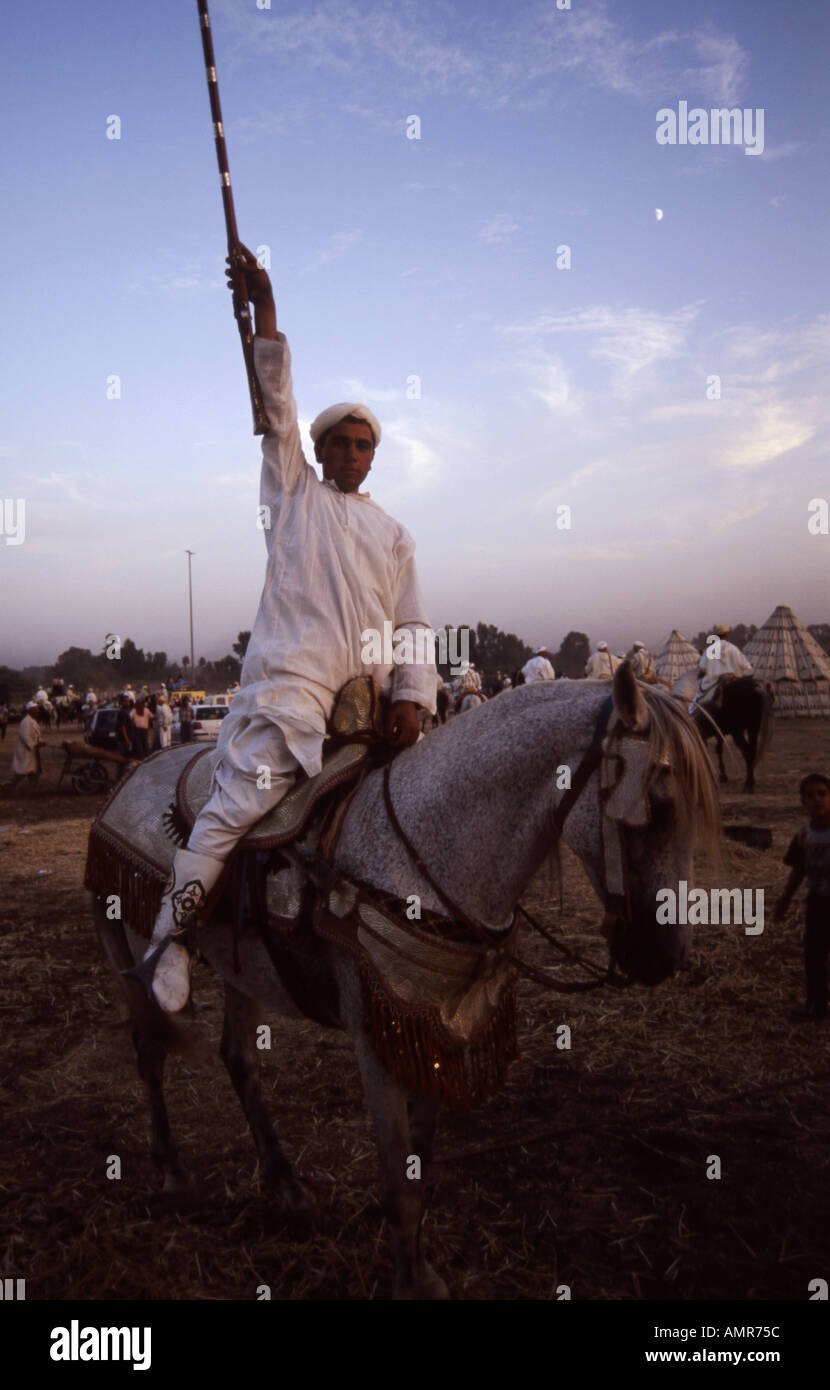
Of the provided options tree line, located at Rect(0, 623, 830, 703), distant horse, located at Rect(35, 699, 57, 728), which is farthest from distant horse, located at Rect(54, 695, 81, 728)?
tree line, located at Rect(0, 623, 830, 703)

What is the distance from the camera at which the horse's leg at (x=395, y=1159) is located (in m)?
2.57

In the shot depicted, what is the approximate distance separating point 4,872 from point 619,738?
9891 millimetres

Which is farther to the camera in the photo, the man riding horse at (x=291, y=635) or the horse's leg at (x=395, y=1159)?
the man riding horse at (x=291, y=635)

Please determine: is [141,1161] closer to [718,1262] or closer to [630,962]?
[718,1262]

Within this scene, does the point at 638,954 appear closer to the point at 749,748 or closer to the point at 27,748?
the point at 749,748

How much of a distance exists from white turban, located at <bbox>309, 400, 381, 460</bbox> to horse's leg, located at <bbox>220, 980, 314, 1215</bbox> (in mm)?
2465

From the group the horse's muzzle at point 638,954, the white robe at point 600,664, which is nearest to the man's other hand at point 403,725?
the horse's muzzle at point 638,954

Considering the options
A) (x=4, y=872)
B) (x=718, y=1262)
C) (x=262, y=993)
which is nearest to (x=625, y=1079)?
(x=718, y=1262)

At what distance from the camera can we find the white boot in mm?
2717

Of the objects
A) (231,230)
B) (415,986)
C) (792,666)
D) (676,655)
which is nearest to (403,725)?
(415,986)

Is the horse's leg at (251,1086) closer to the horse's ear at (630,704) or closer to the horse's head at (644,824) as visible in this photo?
the horse's head at (644,824)

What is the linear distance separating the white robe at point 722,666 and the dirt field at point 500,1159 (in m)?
9.38
